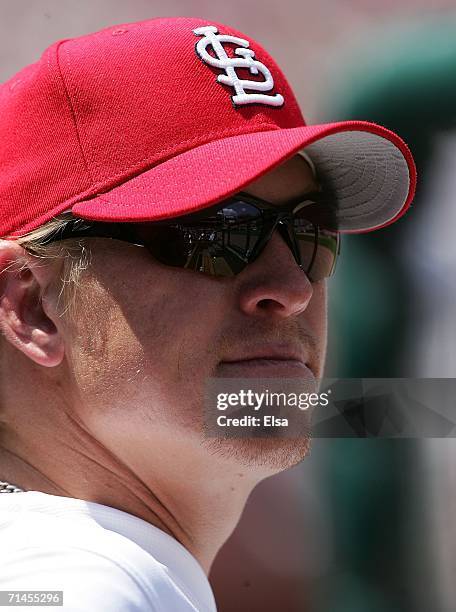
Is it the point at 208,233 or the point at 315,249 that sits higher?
the point at 208,233

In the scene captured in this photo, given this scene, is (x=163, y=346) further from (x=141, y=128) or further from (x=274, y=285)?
(x=141, y=128)

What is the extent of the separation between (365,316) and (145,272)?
119cm

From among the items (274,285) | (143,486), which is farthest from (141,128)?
(143,486)

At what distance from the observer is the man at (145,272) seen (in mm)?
1288

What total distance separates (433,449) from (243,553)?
0.61 meters

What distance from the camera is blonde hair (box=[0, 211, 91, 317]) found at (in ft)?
4.34

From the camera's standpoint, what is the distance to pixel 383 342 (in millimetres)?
2373

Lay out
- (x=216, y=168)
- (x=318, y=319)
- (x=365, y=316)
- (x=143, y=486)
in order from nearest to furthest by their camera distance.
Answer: (x=216, y=168)
(x=143, y=486)
(x=318, y=319)
(x=365, y=316)

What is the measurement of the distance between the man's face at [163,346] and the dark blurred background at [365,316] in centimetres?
101

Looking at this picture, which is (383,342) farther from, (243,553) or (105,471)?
(105,471)

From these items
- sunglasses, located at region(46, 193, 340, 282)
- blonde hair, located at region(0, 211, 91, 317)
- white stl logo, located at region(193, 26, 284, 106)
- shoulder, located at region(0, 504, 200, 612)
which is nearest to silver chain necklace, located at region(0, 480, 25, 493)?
shoulder, located at region(0, 504, 200, 612)

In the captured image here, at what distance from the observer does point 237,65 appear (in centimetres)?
139

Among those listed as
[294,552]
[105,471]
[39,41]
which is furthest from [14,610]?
[39,41]

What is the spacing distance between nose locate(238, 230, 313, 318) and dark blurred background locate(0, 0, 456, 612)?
0.97 meters
